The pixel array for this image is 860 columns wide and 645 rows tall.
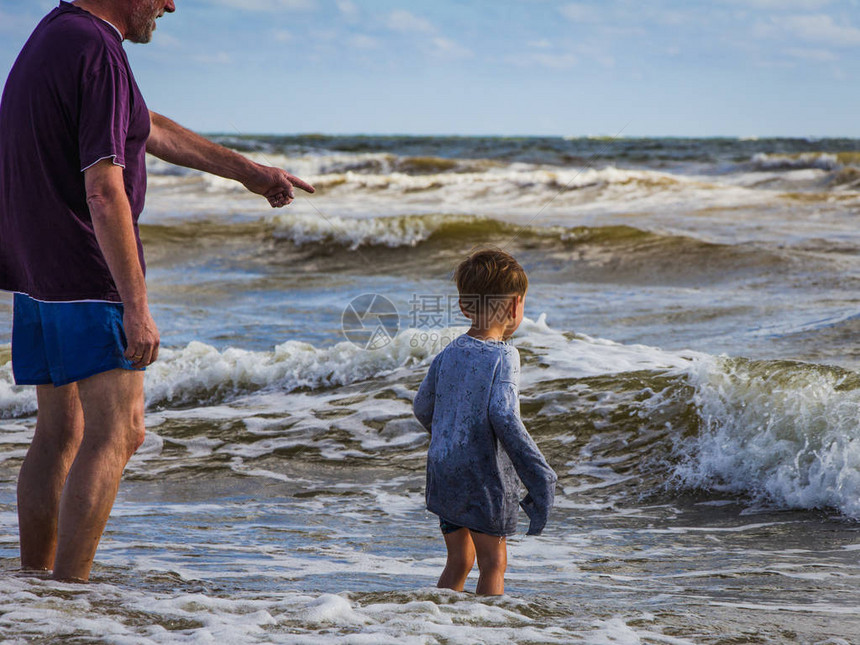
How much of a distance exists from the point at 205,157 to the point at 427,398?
112 cm

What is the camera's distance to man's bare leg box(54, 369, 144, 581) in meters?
2.47

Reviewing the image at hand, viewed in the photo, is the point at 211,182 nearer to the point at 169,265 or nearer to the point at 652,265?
the point at 169,265

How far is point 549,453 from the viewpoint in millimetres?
4926

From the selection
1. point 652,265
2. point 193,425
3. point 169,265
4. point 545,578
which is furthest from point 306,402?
point 169,265

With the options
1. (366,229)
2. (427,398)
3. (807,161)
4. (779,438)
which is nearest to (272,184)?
(427,398)

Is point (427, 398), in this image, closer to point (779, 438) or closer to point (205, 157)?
point (205, 157)

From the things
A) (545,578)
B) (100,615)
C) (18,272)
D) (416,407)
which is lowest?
(545,578)

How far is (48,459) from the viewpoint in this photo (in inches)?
106

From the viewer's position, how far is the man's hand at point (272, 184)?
305cm

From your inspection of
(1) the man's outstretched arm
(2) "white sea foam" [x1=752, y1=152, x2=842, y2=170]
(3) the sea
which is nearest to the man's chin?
(1) the man's outstretched arm

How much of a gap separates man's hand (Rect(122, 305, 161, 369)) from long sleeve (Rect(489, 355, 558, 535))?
1014 mm

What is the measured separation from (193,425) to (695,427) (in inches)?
120

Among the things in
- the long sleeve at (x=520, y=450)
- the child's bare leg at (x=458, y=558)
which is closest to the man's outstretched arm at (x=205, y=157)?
the long sleeve at (x=520, y=450)

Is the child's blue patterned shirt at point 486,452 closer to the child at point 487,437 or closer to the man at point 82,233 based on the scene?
the child at point 487,437
